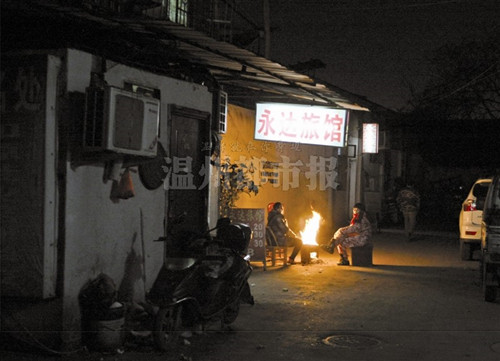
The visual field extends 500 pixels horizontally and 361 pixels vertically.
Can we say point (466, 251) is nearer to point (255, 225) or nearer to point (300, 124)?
point (300, 124)

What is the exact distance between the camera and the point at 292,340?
818cm

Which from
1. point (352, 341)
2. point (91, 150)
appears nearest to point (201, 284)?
point (352, 341)

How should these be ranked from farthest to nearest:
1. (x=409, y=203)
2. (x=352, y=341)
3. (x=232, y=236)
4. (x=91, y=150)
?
1. (x=409, y=203)
2. (x=232, y=236)
3. (x=352, y=341)
4. (x=91, y=150)

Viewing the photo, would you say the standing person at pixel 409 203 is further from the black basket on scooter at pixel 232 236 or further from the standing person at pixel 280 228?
the black basket on scooter at pixel 232 236

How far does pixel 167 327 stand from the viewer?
766cm

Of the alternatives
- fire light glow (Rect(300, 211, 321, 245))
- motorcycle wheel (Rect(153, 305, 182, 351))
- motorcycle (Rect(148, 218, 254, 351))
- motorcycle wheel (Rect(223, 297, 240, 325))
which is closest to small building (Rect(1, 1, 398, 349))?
motorcycle (Rect(148, 218, 254, 351))

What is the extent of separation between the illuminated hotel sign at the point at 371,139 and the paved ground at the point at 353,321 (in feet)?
24.0

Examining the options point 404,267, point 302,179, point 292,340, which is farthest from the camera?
point 302,179

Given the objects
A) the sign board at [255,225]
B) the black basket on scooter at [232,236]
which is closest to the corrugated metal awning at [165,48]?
the black basket on scooter at [232,236]

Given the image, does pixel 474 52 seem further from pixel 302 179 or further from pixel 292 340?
pixel 292 340

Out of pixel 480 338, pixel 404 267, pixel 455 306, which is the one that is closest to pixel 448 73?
pixel 404 267

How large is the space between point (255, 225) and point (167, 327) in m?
6.40

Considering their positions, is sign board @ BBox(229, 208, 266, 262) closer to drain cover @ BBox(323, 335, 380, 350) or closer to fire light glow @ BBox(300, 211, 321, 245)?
fire light glow @ BBox(300, 211, 321, 245)

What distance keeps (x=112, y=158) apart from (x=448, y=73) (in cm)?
2766
